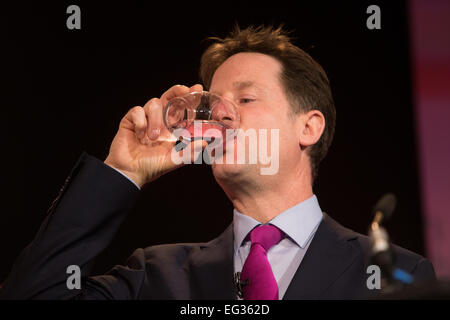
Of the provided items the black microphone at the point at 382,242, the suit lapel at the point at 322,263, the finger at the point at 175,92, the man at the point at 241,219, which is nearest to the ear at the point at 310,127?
the man at the point at 241,219

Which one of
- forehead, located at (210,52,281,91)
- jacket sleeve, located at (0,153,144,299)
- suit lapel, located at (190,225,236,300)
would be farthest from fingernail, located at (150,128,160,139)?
suit lapel, located at (190,225,236,300)

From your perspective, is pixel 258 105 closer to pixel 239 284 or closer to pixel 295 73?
pixel 295 73

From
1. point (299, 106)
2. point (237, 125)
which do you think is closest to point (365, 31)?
point (299, 106)

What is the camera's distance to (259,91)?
1.87m

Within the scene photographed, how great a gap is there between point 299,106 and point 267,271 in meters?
0.68

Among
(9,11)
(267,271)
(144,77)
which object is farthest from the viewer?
(144,77)

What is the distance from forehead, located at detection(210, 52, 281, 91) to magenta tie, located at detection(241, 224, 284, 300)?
527mm

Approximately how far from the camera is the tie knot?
170 centimetres

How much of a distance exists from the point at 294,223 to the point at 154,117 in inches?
22.9

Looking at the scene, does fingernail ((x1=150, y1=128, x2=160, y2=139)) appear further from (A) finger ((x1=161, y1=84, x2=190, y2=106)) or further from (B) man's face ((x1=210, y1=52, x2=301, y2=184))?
(B) man's face ((x1=210, y1=52, x2=301, y2=184))

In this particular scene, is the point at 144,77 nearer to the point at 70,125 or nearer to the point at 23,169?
the point at 70,125

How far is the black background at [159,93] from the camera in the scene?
7.96ft

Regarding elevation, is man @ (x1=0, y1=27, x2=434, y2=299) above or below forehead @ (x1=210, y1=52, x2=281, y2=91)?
below

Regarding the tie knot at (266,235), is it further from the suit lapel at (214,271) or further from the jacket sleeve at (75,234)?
the jacket sleeve at (75,234)
